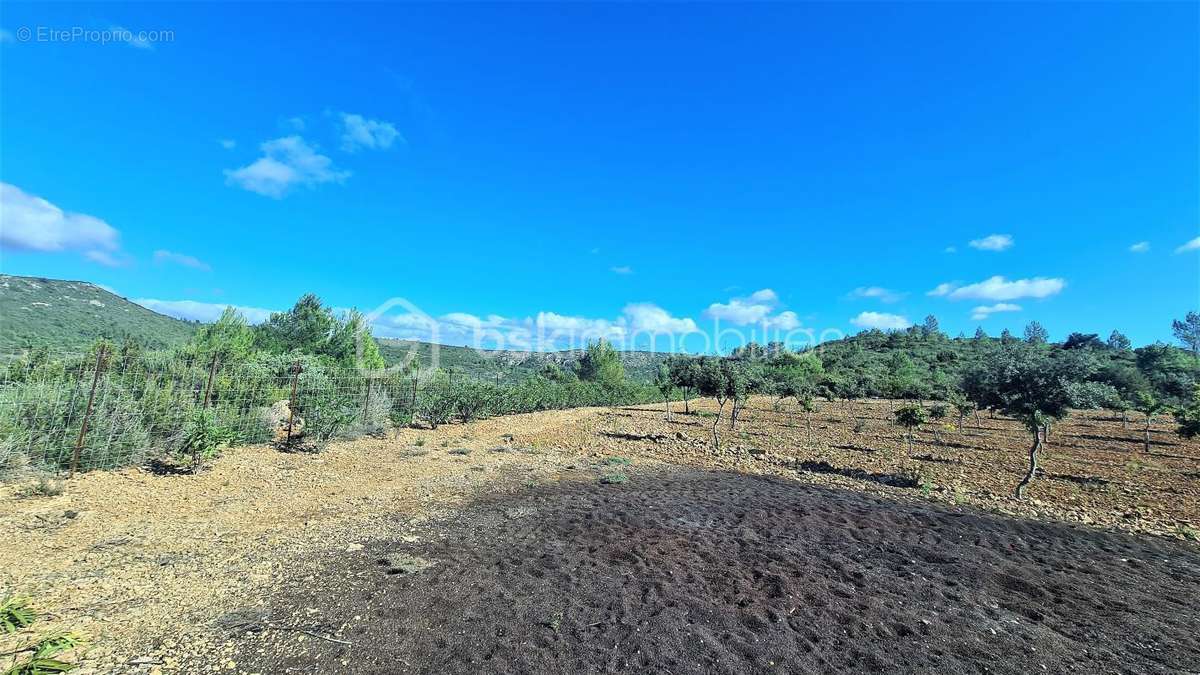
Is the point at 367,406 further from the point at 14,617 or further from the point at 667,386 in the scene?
the point at 667,386

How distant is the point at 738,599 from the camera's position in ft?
14.5

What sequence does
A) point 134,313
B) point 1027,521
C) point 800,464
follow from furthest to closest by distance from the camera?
point 134,313 → point 800,464 → point 1027,521

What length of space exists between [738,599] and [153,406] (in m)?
10.5

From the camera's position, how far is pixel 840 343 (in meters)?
88.8

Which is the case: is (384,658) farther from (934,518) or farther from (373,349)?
(373,349)

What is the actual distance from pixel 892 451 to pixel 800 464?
16.1 feet

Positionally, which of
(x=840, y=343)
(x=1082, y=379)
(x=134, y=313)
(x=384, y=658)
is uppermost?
(x=840, y=343)

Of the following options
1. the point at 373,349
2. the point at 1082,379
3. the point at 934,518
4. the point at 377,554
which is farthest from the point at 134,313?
the point at 1082,379

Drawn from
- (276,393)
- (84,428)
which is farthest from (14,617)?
(276,393)

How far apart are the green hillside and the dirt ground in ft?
65.2

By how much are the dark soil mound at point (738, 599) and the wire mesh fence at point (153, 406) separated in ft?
19.3

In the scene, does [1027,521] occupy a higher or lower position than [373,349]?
lower

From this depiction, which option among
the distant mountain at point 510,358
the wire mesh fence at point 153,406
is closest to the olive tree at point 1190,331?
the distant mountain at point 510,358

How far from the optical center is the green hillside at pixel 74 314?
22.4m
